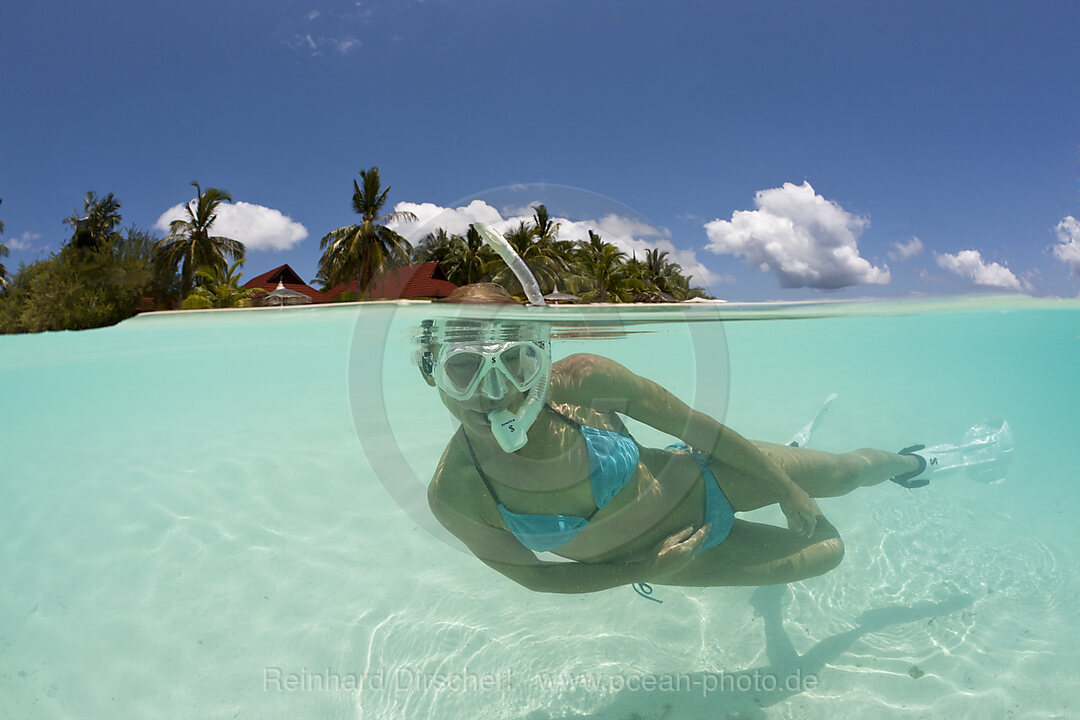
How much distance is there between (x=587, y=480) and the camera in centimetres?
191

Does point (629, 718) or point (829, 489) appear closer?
point (629, 718)

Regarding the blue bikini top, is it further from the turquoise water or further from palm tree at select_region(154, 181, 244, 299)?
palm tree at select_region(154, 181, 244, 299)

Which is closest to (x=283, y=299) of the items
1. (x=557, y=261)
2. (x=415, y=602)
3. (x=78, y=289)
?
(x=78, y=289)

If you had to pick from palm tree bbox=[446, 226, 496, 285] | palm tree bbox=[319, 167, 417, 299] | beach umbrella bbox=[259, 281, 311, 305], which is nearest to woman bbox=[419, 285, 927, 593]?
palm tree bbox=[446, 226, 496, 285]

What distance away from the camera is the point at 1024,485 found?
Result: 196 inches

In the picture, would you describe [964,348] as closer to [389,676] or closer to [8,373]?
[389,676]

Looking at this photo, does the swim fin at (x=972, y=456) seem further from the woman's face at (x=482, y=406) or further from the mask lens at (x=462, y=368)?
the mask lens at (x=462, y=368)

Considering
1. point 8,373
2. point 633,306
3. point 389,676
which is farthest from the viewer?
point 8,373

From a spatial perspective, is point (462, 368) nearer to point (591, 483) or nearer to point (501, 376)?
point (501, 376)

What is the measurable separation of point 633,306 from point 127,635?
306 cm

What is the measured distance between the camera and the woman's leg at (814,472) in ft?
7.28

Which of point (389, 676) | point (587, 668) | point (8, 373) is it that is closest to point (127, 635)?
point (389, 676)

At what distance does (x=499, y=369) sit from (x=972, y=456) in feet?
12.2

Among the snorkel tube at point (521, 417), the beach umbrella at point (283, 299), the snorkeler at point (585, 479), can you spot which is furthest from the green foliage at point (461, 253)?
the beach umbrella at point (283, 299)
